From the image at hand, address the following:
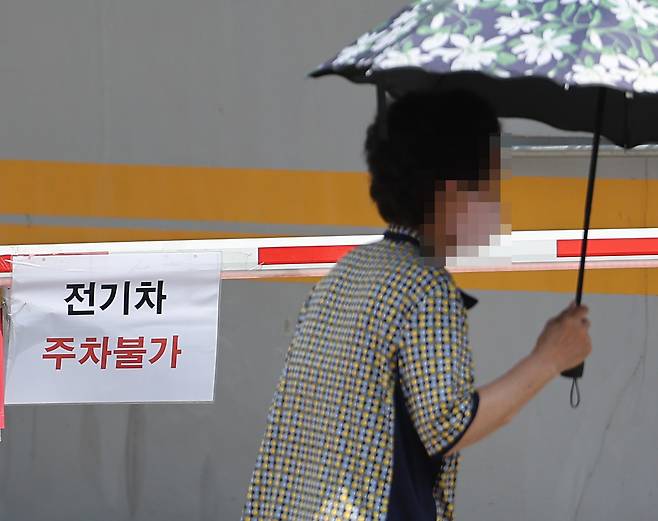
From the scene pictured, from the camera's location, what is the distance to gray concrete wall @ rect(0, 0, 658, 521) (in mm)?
5078

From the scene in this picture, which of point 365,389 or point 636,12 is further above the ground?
point 636,12

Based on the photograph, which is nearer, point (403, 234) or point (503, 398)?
point (503, 398)

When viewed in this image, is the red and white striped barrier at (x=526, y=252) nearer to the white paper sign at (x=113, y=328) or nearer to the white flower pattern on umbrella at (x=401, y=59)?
the white paper sign at (x=113, y=328)

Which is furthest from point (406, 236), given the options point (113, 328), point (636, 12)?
point (113, 328)

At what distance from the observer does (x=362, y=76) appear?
8.20 ft

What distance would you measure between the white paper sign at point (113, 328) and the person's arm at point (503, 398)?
1818mm

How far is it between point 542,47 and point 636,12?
9.1 inches

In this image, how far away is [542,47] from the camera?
2.13 m

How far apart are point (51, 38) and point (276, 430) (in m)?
3.30

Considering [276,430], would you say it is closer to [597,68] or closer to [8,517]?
[597,68]

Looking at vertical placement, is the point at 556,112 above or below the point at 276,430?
above

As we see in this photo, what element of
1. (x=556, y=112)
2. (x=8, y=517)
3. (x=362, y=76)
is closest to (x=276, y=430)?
(x=362, y=76)

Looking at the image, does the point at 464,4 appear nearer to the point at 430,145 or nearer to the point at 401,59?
the point at 401,59

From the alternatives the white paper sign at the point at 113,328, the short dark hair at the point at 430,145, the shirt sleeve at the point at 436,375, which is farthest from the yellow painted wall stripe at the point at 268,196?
the shirt sleeve at the point at 436,375
